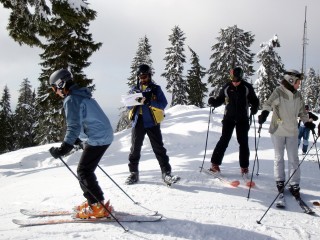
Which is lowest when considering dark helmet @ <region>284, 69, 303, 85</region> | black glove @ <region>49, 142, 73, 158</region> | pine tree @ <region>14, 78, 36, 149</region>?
pine tree @ <region>14, 78, 36, 149</region>

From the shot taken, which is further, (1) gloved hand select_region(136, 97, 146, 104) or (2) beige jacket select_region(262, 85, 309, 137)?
(1) gloved hand select_region(136, 97, 146, 104)

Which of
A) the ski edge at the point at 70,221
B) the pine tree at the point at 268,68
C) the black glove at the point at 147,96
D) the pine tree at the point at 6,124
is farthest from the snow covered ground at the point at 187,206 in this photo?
the pine tree at the point at 6,124

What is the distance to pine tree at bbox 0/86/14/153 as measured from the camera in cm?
4496

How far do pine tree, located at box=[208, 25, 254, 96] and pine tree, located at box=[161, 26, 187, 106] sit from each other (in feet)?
13.7

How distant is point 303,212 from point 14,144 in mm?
51259

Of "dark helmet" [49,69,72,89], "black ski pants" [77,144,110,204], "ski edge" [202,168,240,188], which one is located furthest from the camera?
"ski edge" [202,168,240,188]

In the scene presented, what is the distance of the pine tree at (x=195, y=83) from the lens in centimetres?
4378

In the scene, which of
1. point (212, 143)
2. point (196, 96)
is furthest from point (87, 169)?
point (196, 96)

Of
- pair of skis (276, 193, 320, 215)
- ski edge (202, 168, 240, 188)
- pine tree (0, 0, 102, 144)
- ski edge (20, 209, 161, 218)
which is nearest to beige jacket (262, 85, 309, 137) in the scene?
pair of skis (276, 193, 320, 215)

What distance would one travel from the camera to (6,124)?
46.2 meters

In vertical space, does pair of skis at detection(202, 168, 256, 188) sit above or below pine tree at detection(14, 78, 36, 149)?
above

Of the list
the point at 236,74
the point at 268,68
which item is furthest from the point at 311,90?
the point at 236,74

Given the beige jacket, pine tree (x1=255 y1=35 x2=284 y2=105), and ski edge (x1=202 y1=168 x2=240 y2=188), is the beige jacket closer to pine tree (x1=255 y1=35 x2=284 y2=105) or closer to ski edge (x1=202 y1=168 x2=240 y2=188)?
ski edge (x1=202 y1=168 x2=240 y2=188)

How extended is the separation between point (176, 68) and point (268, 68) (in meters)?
11.7
